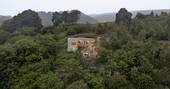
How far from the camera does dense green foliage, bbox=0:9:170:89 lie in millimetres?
16250

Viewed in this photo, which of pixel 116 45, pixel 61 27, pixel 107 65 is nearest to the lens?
pixel 107 65

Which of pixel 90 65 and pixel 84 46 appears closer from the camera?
pixel 90 65

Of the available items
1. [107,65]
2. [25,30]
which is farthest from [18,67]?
[25,30]

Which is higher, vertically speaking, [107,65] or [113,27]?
[113,27]

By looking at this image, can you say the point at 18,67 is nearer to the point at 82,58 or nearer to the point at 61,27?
the point at 82,58

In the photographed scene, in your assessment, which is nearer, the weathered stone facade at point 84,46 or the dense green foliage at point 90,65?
the dense green foliage at point 90,65

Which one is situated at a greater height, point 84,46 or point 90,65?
point 84,46

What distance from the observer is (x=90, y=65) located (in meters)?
18.1

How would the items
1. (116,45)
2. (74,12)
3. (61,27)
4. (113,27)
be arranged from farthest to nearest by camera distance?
1. (74,12)
2. (61,27)
3. (113,27)
4. (116,45)

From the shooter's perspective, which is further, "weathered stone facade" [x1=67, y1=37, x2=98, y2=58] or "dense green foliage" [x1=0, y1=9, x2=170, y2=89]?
"weathered stone facade" [x1=67, y1=37, x2=98, y2=58]

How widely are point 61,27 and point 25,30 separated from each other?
469 cm

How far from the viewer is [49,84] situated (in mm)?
16031

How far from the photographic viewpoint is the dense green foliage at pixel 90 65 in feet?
53.3

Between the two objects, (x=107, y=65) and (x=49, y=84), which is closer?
(x=49, y=84)
